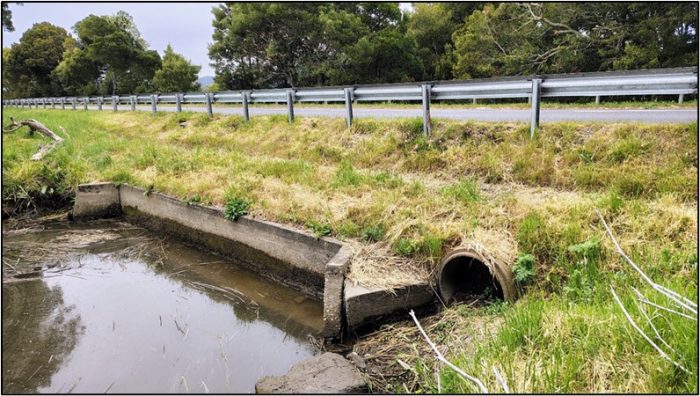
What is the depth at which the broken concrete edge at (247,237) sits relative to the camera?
15.1ft

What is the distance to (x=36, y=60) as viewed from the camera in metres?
53.2

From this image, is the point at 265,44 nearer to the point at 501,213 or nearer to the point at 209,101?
the point at 209,101

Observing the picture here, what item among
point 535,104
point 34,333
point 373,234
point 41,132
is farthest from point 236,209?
point 41,132

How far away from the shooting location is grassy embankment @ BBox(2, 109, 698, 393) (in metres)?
2.64

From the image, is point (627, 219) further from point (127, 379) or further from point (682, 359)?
point (127, 379)

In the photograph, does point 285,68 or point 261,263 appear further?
point 285,68

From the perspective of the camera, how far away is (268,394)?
333 centimetres

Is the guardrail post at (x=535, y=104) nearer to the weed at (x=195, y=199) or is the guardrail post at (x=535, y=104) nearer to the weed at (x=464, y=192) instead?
the weed at (x=464, y=192)

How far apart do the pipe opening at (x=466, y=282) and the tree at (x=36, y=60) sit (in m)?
61.7

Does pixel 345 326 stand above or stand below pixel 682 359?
below

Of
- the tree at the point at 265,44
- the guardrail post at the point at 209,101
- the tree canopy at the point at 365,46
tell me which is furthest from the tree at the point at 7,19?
the guardrail post at the point at 209,101

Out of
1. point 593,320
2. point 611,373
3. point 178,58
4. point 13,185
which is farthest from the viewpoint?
point 178,58

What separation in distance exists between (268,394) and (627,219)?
137 inches

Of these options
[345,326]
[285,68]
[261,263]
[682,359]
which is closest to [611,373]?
[682,359]
